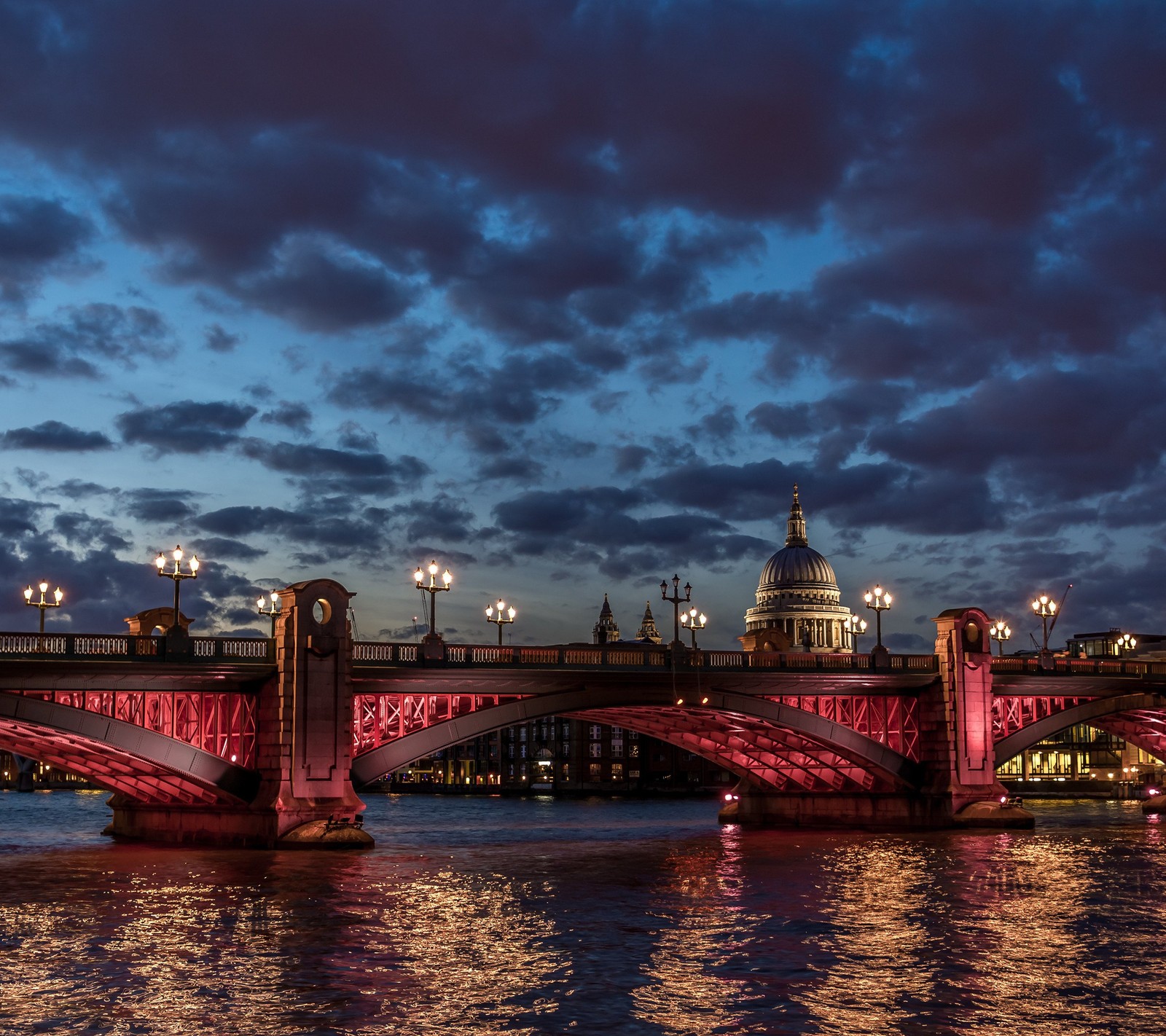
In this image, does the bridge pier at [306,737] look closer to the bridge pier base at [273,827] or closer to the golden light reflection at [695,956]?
the bridge pier base at [273,827]

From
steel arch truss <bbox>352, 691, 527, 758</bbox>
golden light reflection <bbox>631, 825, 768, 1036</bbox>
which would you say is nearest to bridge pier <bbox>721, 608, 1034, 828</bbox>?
steel arch truss <bbox>352, 691, 527, 758</bbox>

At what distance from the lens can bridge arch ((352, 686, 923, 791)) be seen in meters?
69.1

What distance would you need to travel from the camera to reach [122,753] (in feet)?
206

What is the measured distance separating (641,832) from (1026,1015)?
222ft

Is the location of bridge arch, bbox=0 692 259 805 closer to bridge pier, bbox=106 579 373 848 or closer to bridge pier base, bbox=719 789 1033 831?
bridge pier, bbox=106 579 373 848

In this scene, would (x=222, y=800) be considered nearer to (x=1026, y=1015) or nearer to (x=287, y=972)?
(x=287, y=972)

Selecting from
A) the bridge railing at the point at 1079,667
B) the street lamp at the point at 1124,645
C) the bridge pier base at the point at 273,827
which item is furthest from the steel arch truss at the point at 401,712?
the street lamp at the point at 1124,645

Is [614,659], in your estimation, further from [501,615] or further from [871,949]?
[871,949]

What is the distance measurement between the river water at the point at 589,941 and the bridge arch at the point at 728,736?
5.40 meters

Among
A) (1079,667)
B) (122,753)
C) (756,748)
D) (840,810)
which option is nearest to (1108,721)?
(1079,667)

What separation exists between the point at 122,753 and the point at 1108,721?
230 feet

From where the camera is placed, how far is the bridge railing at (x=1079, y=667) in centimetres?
9138

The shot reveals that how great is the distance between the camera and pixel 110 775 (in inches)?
2815

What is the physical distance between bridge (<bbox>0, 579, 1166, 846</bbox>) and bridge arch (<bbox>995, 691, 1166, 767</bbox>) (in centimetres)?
19
